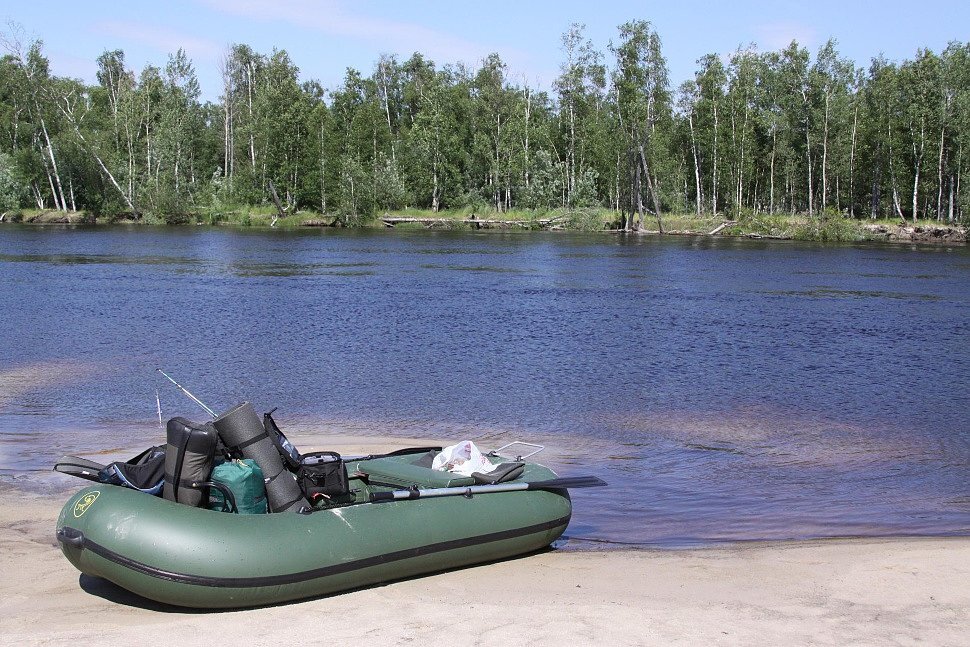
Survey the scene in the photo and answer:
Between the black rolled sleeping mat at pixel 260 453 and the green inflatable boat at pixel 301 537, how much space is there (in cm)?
18

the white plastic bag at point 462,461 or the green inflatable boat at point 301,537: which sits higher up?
the white plastic bag at point 462,461

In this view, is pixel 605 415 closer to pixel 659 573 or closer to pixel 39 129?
pixel 659 573

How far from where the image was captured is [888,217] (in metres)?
74.9

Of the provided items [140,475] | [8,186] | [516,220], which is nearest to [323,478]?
[140,475]

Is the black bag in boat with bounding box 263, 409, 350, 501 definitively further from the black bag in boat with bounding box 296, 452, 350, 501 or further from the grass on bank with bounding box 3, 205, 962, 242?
the grass on bank with bounding box 3, 205, 962, 242

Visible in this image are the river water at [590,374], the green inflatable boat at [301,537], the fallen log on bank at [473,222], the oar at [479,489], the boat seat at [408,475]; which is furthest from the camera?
the fallen log on bank at [473,222]

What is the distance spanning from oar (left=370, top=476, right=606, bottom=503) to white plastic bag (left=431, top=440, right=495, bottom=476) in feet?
1.13

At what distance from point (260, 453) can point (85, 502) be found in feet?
4.43

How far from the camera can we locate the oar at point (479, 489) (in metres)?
8.20

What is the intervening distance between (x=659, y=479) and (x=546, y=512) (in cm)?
377

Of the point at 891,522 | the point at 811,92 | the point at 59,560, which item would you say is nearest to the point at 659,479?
the point at 891,522

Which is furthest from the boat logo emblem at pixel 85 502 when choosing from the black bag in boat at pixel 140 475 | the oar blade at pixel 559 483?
the oar blade at pixel 559 483

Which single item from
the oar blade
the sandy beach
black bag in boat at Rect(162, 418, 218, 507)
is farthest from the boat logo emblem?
the oar blade

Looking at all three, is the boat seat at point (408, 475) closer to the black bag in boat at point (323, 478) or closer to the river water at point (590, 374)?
the black bag in boat at point (323, 478)
